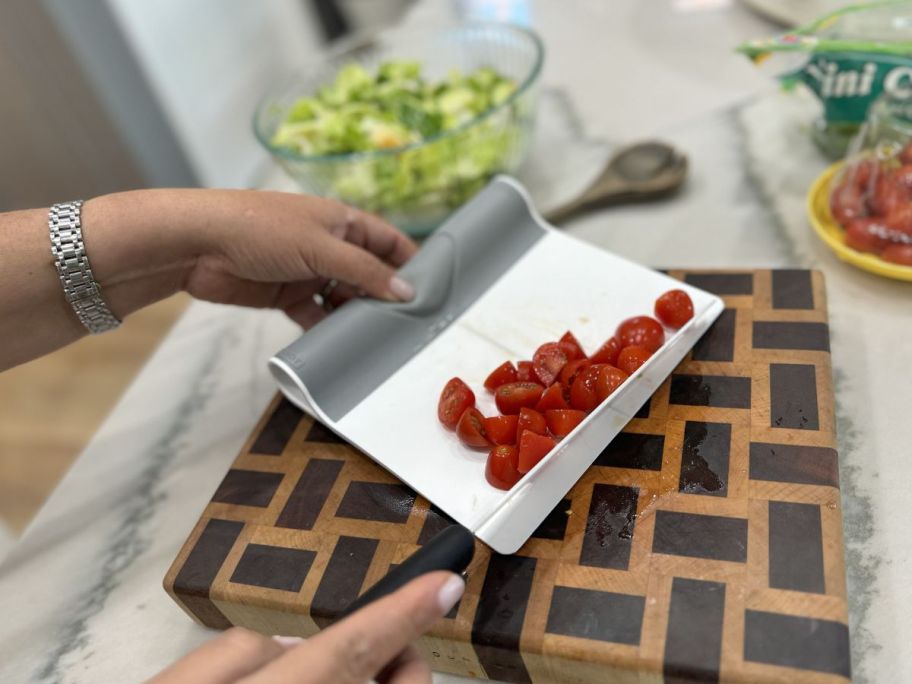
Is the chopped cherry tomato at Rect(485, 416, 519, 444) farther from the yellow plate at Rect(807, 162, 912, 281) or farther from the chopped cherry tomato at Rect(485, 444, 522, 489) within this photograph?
the yellow plate at Rect(807, 162, 912, 281)

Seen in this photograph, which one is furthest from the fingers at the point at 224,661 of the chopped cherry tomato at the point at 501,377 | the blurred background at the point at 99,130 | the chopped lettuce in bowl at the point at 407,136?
the blurred background at the point at 99,130

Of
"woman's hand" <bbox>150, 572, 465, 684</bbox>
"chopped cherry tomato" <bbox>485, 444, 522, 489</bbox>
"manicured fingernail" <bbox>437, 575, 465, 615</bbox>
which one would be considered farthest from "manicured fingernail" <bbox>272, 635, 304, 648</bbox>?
"chopped cherry tomato" <bbox>485, 444, 522, 489</bbox>

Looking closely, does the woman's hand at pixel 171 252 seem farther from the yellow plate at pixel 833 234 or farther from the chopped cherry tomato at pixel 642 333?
the yellow plate at pixel 833 234

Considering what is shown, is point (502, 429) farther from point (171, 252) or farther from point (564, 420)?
point (171, 252)

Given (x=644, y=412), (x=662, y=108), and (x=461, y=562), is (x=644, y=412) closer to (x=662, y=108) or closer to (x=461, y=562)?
(x=461, y=562)

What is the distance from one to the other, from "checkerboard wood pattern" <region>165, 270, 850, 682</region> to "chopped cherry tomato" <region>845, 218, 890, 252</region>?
130 mm

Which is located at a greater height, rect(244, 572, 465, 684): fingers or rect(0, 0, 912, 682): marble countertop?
rect(244, 572, 465, 684): fingers

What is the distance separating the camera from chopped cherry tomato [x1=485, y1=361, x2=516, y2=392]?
0.90m

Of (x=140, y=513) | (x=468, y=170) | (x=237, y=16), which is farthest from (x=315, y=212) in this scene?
(x=237, y=16)

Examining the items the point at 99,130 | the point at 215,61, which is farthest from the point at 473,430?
the point at 215,61

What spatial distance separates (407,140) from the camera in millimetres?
1308

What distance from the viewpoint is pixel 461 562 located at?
2.16ft

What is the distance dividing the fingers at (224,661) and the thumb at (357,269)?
519 millimetres

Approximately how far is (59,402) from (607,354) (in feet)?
7.17
